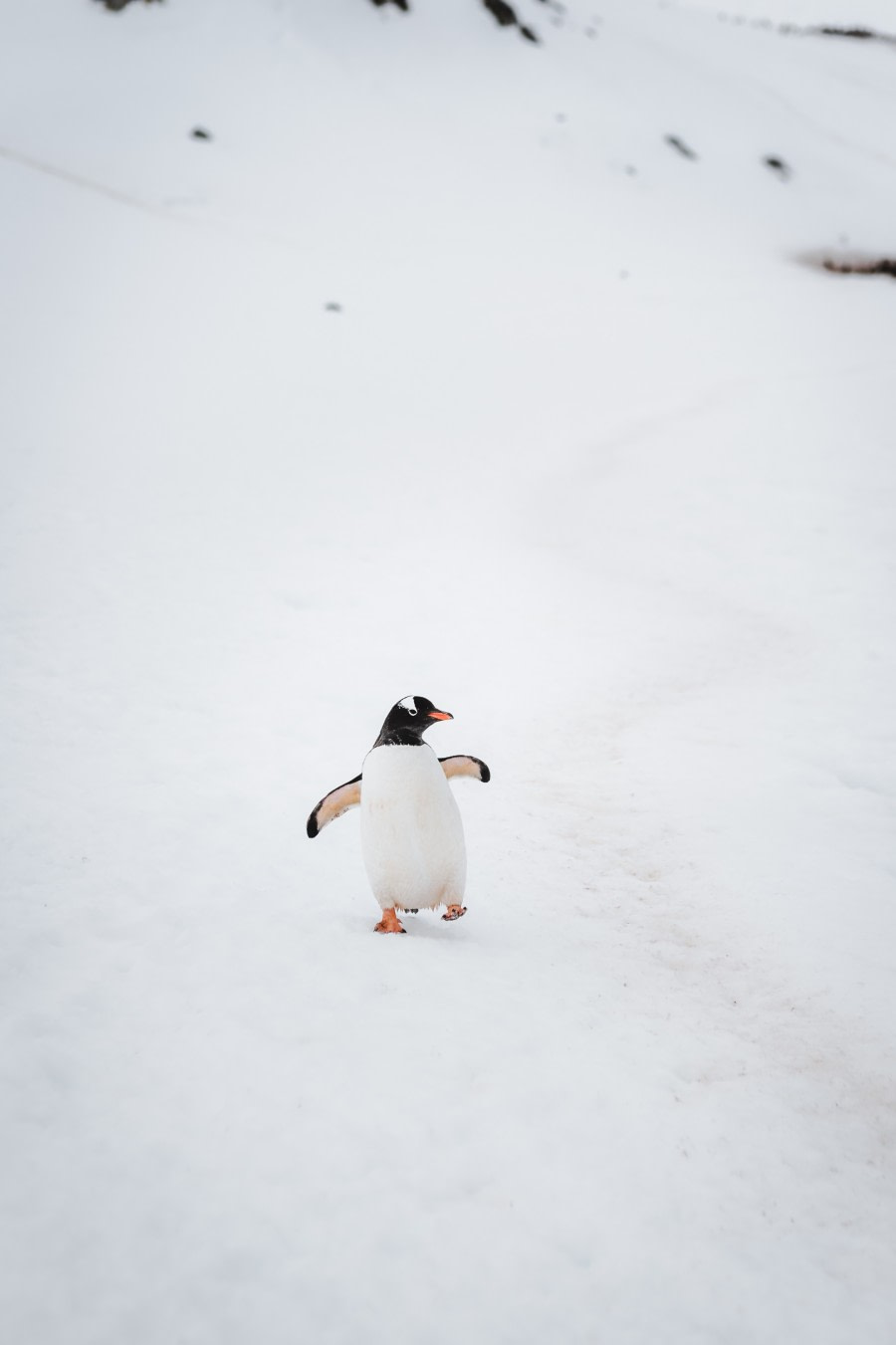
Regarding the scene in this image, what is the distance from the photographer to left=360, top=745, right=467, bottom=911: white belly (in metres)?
4.58

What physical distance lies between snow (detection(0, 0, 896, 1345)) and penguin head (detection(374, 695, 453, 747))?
117cm

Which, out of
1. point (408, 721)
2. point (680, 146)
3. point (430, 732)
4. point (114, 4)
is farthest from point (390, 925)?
point (114, 4)

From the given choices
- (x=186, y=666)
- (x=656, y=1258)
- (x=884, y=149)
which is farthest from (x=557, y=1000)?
(x=884, y=149)

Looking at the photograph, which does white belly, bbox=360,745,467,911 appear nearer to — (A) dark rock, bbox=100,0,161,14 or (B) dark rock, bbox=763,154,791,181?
(B) dark rock, bbox=763,154,791,181

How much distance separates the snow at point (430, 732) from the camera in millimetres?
2949

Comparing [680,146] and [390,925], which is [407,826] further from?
[680,146]

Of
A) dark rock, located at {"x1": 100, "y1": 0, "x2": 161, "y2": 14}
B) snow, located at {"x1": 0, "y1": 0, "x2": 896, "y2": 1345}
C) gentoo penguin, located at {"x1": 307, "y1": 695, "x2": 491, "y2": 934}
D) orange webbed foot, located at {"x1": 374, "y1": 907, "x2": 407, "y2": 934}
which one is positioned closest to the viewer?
snow, located at {"x1": 0, "y1": 0, "x2": 896, "y2": 1345}

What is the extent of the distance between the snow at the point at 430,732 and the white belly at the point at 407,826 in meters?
Result: 0.35

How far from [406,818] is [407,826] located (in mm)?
45

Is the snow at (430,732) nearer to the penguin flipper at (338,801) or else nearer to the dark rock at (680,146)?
the penguin flipper at (338,801)

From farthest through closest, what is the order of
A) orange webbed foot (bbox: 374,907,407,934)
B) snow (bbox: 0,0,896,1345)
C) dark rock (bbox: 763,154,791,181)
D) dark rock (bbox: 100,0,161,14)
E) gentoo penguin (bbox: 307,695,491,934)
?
dark rock (bbox: 763,154,791,181), dark rock (bbox: 100,0,161,14), orange webbed foot (bbox: 374,907,407,934), gentoo penguin (bbox: 307,695,491,934), snow (bbox: 0,0,896,1345)

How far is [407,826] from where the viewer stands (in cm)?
458

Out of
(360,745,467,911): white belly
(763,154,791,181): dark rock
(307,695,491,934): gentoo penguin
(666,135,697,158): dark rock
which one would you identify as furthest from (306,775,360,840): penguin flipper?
(763,154,791,181): dark rock

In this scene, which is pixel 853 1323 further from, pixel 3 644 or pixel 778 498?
pixel 778 498
